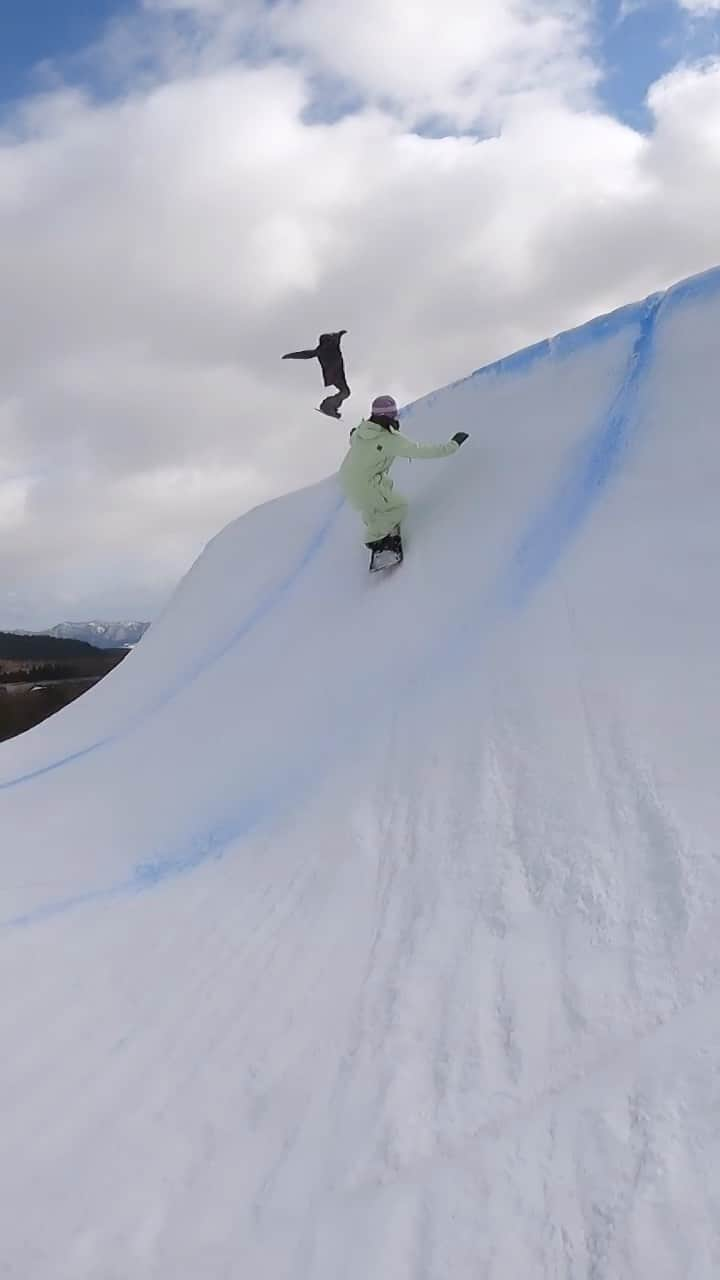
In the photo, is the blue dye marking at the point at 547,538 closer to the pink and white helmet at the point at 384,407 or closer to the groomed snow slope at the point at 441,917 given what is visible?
the groomed snow slope at the point at 441,917

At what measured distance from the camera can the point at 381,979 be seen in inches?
112

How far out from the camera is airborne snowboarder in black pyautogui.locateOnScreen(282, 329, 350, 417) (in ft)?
20.3

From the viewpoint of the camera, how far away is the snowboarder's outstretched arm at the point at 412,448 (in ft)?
16.9

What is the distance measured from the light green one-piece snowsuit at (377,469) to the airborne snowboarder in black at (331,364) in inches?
38.7

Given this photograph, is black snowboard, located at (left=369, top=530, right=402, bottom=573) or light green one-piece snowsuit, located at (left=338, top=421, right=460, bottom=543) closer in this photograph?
light green one-piece snowsuit, located at (left=338, top=421, right=460, bottom=543)

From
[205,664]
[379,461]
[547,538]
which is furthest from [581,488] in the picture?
[205,664]

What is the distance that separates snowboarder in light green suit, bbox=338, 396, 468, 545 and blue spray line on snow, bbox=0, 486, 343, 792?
1.47 metres

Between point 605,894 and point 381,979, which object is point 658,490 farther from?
point 381,979

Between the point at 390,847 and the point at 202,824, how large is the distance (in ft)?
5.00

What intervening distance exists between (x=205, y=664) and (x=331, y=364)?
2638 millimetres

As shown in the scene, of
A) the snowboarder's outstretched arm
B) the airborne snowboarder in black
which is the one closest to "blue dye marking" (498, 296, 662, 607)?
the snowboarder's outstretched arm

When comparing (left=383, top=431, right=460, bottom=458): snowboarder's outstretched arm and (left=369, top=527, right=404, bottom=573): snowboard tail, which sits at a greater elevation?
(left=383, top=431, right=460, bottom=458): snowboarder's outstretched arm

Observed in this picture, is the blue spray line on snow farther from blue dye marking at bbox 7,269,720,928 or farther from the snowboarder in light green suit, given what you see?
blue dye marking at bbox 7,269,720,928

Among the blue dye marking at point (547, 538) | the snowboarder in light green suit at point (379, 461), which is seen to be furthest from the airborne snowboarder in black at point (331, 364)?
the blue dye marking at point (547, 538)
